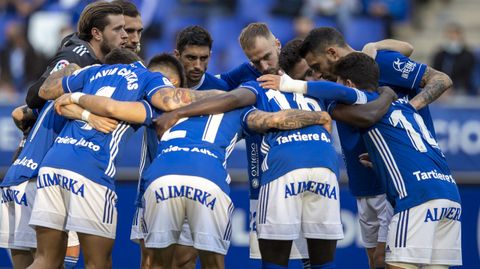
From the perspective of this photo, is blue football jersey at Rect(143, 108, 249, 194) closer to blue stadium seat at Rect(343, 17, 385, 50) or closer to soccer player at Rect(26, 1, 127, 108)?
soccer player at Rect(26, 1, 127, 108)

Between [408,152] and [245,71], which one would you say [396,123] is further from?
[245,71]

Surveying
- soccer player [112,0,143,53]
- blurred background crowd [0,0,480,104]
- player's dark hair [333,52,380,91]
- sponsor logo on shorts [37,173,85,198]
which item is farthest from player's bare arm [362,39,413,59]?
blurred background crowd [0,0,480,104]

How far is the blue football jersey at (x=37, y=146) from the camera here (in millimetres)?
8523

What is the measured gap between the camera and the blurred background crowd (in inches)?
655

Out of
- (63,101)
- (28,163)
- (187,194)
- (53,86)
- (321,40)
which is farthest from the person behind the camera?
(321,40)

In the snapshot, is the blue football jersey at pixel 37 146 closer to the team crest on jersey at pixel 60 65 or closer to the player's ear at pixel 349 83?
the team crest on jersey at pixel 60 65

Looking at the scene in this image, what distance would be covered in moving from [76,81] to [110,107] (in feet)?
1.86

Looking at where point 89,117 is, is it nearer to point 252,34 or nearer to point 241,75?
point 252,34

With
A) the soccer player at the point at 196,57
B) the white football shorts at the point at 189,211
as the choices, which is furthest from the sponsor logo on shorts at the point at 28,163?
the soccer player at the point at 196,57

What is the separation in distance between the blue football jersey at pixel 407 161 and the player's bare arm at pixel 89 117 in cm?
208

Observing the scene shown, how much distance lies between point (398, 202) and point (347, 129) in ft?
3.00

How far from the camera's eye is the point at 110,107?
25.8 ft

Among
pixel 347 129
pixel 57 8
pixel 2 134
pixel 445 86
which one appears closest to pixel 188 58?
pixel 347 129

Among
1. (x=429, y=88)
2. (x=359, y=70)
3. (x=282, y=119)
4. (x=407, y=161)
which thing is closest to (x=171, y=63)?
(x=282, y=119)
